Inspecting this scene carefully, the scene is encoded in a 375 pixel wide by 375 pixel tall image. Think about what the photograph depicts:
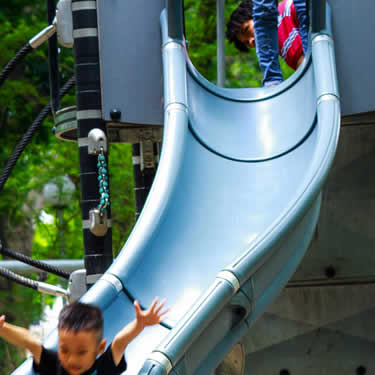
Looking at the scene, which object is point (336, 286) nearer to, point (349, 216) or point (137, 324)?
point (349, 216)

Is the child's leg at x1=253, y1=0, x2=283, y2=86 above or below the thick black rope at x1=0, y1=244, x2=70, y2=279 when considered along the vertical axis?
above

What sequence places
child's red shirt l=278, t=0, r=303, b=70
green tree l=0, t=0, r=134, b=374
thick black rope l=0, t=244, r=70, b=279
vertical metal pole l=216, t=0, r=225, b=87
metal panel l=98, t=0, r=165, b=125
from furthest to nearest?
green tree l=0, t=0, r=134, b=374 < thick black rope l=0, t=244, r=70, b=279 < vertical metal pole l=216, t=0, r=225, b=87 < child's red shirt l=278, t=0, r=303, b=70 < metal panel l=98, t=0, r=165, b=125

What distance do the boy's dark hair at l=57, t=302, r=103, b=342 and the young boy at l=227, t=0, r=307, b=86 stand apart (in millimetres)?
3860

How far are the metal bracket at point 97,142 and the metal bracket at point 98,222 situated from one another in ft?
1.41

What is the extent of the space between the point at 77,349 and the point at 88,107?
3.71 metres

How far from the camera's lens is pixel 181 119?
6.36 m

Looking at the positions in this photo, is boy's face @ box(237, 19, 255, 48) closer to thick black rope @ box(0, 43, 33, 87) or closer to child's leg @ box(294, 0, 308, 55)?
child's leg @ box(294, 0, 308, 55)

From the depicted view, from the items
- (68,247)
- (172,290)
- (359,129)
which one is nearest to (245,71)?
(68,247)

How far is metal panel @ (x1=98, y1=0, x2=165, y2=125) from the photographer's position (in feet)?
23.1

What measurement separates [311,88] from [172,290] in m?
2.09

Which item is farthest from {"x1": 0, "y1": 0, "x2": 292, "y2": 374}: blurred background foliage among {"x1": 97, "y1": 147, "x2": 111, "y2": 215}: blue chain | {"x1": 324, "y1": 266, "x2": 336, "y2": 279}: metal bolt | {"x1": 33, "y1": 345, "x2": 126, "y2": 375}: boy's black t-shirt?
{"x1": 33, "y1": 345, "x2": 126, "y2": 375}: boy's black t-shirt

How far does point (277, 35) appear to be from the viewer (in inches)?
297

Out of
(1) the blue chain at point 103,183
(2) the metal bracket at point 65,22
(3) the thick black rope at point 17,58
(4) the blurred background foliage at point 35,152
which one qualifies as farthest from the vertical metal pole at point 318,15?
(4) the blurred background foliage at point 35,152

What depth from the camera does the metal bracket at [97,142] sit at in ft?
22.5
